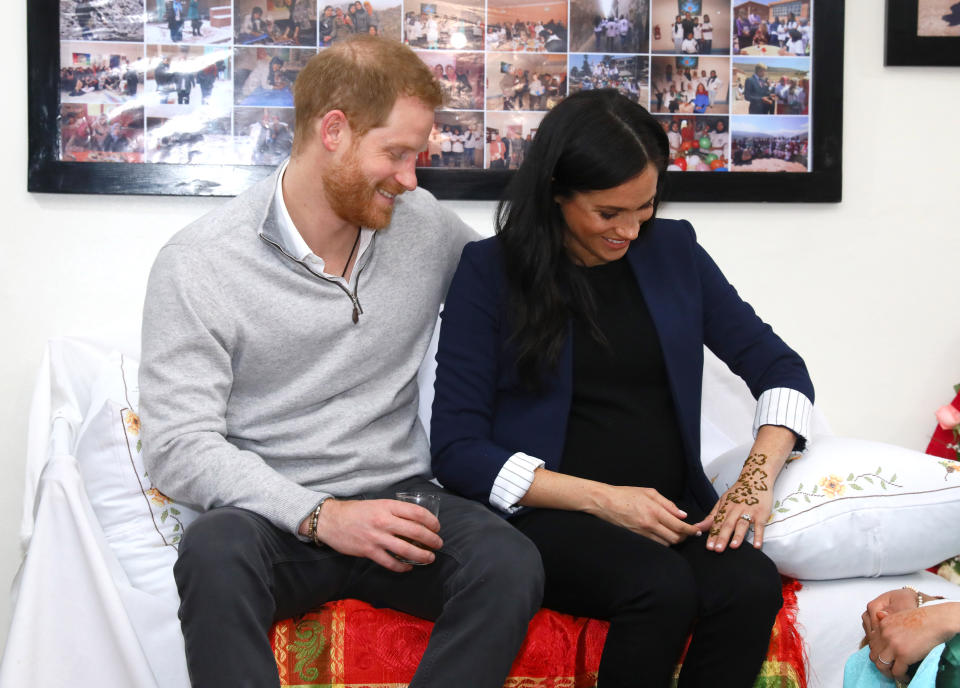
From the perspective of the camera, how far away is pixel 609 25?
2.21m

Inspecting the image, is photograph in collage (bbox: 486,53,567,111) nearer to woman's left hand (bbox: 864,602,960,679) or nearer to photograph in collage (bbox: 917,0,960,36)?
photograph in collage (bbox: 917,0,960,36)

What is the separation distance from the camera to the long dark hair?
1598mm

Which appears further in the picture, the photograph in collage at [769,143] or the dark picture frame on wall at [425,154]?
the photograph in collage at [769,143]

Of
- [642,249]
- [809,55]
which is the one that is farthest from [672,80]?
[642,249]

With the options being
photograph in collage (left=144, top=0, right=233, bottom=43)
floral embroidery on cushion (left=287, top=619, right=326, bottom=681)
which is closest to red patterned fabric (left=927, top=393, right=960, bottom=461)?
floral embroidery on cushion (left=287, top=619, right=326, bottom=681)

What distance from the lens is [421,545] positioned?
4.63 feet

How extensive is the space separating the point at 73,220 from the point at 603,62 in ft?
4.04

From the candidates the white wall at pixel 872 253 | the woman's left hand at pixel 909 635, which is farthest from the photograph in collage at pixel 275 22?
the woman's left hand at pixel 909 635

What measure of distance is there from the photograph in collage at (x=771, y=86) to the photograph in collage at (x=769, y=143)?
23 millimetres

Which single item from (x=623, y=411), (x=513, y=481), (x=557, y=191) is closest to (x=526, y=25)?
(x=557, y=191)

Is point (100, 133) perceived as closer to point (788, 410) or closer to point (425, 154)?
point (425, 154)

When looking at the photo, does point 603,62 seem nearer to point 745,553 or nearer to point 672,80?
point 672,80

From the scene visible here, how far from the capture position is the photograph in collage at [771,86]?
2256mm

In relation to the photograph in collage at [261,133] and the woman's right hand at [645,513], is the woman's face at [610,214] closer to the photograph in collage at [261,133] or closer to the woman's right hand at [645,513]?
the woman's right hand at [645,513]
